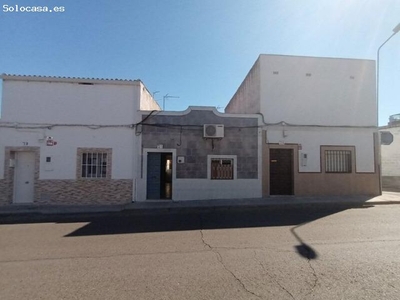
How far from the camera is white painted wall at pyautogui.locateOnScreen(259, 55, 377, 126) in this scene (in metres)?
12.7

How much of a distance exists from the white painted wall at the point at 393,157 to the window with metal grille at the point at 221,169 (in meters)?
14.9

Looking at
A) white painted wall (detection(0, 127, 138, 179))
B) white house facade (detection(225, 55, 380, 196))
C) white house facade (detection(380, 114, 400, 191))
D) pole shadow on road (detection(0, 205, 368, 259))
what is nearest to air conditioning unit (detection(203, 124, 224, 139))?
white house facade (detection(225, 55, 380, 196))

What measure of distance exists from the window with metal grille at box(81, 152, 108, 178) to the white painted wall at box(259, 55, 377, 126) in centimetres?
770

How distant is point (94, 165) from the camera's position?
11.4 meters

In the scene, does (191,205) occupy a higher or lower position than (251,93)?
lower

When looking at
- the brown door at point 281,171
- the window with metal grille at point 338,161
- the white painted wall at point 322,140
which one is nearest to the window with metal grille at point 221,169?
the brown door at point 281,171

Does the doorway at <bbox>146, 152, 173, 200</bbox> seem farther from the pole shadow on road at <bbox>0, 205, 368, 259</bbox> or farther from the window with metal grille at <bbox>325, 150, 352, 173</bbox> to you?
the window with metal grille at <bbox>325, 150, 352, 173</bbox>

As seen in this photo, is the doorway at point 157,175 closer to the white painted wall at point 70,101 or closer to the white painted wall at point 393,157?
the white painted wall at point 70,101

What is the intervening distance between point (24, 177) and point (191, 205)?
7.28 metres

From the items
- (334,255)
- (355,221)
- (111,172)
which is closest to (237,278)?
(334,255)

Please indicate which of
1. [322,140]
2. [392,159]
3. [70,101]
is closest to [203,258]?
[70,101]

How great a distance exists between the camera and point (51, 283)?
11.9 ft

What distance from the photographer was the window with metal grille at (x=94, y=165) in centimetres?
1134

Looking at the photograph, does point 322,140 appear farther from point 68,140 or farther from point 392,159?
point 68,140
